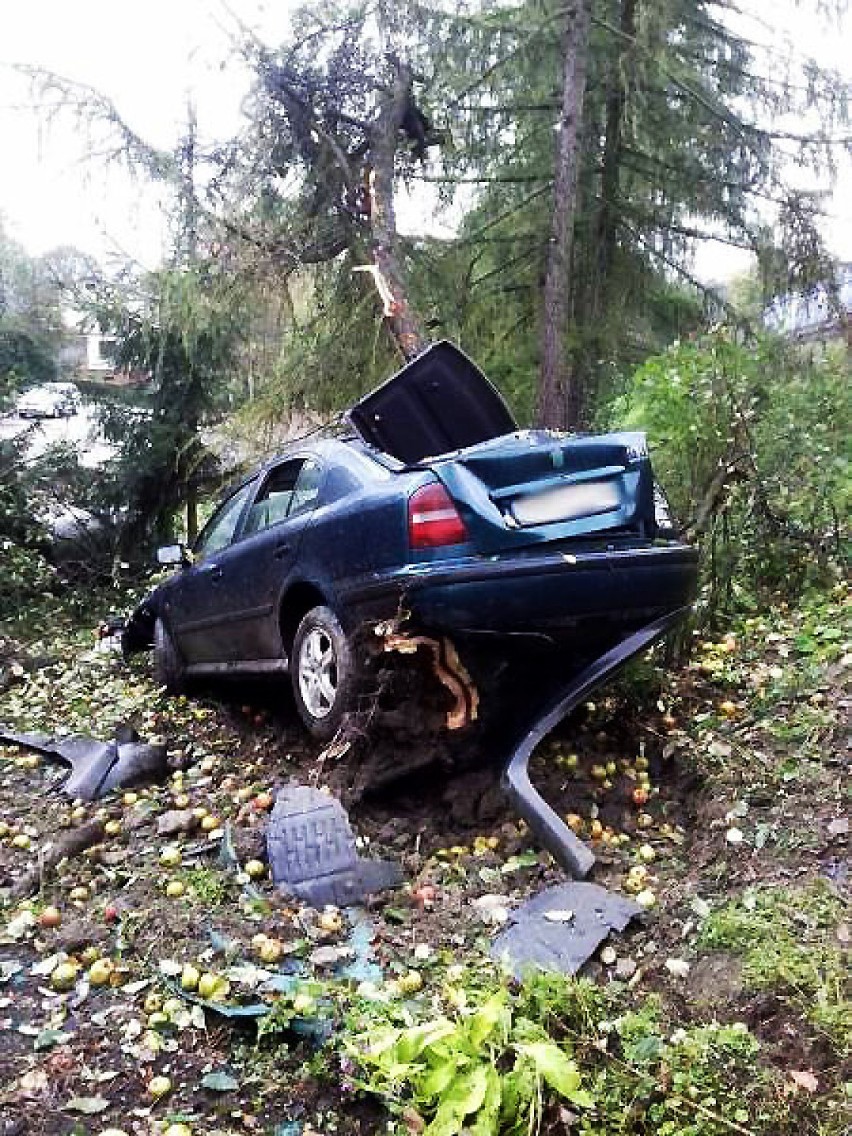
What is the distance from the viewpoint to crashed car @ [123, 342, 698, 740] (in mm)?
4203

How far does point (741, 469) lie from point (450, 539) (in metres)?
3.25

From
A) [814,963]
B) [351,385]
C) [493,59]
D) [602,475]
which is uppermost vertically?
[493,59]

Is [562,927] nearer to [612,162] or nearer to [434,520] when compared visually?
[434,520]

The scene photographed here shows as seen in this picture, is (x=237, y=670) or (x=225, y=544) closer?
(x=237, y=670)

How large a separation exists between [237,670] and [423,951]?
2880 mm

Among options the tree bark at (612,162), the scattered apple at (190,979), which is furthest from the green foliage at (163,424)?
the scattered apple at (190,979)

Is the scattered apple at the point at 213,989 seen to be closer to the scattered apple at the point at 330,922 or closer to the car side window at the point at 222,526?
the scattered apple at the point at 330,922

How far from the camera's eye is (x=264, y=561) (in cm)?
556

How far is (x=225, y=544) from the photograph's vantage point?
6461 mm

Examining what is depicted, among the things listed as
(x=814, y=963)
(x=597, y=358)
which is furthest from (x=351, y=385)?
(x=814, y=963)

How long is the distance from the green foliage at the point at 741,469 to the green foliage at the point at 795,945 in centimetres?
313

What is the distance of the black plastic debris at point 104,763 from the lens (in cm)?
548

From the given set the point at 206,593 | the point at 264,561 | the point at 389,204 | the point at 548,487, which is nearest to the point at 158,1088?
the point at 548,487

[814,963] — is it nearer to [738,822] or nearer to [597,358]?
[738,822]
